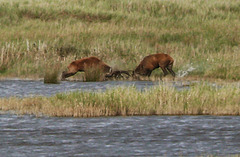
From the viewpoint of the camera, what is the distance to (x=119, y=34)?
124 ft

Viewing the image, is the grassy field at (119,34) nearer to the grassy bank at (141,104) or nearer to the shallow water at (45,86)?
the shallow water at (45,86)

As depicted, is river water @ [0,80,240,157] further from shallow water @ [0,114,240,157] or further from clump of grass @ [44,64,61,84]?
clump of grass @ [44,64,61,84]

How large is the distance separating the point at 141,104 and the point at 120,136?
128 inches

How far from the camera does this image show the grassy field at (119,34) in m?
31.0

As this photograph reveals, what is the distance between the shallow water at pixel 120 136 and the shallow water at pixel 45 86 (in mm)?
6325

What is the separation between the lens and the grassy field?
3100 centimetres

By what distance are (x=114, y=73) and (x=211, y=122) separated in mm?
13717

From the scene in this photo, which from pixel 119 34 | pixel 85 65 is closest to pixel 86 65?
pixel 85 65

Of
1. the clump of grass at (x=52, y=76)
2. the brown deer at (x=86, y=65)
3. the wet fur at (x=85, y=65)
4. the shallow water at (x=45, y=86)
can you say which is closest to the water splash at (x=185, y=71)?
the shallow water at (x=45, y=86)

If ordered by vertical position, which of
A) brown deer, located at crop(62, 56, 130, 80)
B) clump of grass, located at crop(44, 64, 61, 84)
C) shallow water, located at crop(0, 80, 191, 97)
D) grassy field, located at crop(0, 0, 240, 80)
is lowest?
shallow water, located at crop(0, 80, 191, 97)

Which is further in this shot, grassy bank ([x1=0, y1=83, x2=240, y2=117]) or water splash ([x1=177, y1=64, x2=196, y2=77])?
water splash ([x1=177, y1=64, x2=196, y2=77])

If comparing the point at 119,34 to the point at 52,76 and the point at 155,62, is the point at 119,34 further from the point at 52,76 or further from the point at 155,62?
the point at 52,76

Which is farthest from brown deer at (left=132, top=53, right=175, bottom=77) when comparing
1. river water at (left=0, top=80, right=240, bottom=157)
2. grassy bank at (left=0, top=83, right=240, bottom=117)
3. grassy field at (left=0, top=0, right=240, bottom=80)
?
river water at (left=0, top=80, right=240, bottom=157)

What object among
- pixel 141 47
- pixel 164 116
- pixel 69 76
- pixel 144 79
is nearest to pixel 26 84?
pixel 69 76
